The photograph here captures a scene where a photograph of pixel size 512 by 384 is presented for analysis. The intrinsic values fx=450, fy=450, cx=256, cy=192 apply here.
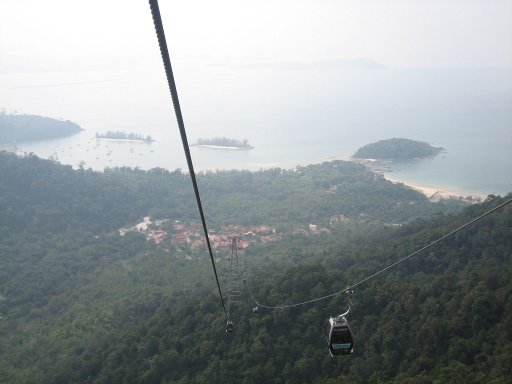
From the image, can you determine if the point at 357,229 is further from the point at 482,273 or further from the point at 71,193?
the point at 71,193

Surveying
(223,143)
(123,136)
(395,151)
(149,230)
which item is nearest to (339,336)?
(149,230)

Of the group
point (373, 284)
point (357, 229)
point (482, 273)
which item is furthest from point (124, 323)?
point (357, 229)

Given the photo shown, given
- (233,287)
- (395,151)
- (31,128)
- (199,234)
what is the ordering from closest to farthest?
(233,287) → (199,234) → (395,151) → (31,128)

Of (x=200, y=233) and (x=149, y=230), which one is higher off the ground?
(x=149, y=230)

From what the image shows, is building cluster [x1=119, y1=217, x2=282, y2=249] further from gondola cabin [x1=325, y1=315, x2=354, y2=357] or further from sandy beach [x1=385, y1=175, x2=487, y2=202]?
gondola cabin [x1=325, y1=315, x2=354, y2=357]

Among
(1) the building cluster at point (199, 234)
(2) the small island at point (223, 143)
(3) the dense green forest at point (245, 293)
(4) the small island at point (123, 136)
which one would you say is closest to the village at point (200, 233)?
(1) the building cluster at point (199, 234)

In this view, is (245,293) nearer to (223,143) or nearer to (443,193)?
(443,193)
